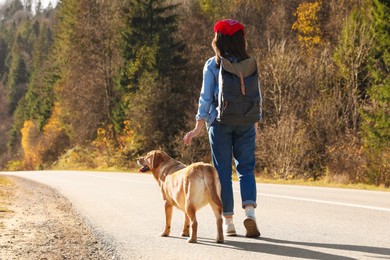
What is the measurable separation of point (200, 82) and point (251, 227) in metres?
32.4

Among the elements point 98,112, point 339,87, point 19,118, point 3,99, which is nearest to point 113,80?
point 98,112

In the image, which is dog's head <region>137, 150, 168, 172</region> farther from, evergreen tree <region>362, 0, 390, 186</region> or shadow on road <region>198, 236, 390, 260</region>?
evergreen tree <region>362, 0, 390, 186</region>

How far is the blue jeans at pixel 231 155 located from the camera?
18.6 feet

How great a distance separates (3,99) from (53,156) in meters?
60.3

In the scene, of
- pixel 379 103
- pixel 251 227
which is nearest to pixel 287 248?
pixel 251 227

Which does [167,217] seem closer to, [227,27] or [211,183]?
[211,183]

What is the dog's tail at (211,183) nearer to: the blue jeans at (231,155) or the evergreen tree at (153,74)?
the blue jeans at (231,155)

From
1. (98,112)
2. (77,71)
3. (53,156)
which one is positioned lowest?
(53,156)

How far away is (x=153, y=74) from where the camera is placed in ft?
118

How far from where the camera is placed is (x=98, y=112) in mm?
43625

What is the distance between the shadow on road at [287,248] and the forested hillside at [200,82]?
12.3 metres

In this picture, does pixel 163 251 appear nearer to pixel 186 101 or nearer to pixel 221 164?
pixel 221 164

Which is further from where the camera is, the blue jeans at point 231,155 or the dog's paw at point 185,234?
the dog's paw at point 185,234

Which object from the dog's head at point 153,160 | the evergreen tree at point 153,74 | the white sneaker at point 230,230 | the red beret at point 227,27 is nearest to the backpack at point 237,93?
the red beret at point 227,27
